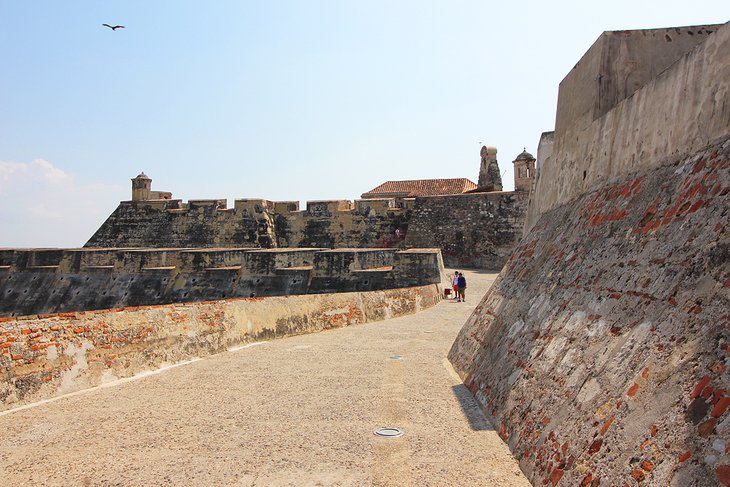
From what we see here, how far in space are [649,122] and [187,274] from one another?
1392cm

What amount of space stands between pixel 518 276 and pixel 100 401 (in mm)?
3922

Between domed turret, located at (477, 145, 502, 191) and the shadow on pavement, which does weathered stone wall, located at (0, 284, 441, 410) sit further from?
domed turret, located at (477, 145, 502, 191)

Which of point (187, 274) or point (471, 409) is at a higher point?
point (187, 274)

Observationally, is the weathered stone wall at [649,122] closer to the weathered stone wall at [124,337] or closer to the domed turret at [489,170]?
the weathered stone wall at [124,337]

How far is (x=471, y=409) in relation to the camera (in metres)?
4.27

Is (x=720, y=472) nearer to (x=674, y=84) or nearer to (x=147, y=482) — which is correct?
(x=674, y=84)

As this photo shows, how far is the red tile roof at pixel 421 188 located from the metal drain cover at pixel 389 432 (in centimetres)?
2710

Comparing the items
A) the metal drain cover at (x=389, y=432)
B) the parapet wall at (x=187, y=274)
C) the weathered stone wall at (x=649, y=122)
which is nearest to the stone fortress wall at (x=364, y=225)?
the parapet wall at (x=187, y=274)

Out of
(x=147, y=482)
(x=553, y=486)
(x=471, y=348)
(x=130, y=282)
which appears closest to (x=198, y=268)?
(x=130, y=282)

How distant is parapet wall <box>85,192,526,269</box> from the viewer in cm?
1972

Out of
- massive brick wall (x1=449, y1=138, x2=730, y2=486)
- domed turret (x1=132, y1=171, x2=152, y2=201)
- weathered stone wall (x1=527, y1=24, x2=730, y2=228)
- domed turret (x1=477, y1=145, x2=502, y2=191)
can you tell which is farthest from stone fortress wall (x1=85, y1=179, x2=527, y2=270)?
massive brick wall (x1=449, y1=138, x2=730, y2=486)

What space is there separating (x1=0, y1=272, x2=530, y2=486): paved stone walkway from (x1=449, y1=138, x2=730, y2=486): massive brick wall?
0.42 metres

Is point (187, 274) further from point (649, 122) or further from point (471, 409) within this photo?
point (649, 122)

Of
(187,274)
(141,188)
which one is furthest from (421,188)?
(187,274)
